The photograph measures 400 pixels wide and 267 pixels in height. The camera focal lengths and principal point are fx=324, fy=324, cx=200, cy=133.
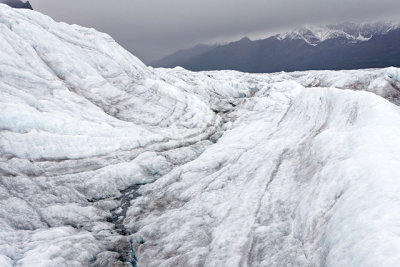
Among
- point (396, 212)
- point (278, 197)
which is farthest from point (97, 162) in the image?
point (396, 212)

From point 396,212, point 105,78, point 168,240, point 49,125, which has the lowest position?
point 168,240

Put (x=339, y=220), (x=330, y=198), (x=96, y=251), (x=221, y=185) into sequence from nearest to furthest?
1. (x=339, y=220)
2. (x=330, y=198)
3. (x=96, y=251)
4. (x=221, y=185)

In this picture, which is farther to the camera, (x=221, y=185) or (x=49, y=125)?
(x=49, y=125)

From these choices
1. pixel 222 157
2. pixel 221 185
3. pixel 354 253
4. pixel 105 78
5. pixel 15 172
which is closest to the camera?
pixel 354 253

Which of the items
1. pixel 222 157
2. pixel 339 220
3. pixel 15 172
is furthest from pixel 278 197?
pixel 15 172

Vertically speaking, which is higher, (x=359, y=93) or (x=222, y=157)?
(x=359, y=93)

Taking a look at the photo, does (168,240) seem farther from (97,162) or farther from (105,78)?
(105,78)
